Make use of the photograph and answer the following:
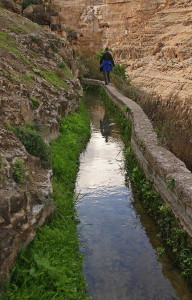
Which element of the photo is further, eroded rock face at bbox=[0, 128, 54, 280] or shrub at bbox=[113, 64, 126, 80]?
shrub at bbox=[113, 64, 126, 80]

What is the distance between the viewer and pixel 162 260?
5.30 meters

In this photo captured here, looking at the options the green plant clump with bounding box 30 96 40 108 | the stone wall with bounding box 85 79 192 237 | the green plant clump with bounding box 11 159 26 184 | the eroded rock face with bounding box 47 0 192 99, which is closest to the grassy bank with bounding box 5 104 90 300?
the green plant clump with bounding box 11 159 26 184

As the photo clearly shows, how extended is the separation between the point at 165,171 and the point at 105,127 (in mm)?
7144

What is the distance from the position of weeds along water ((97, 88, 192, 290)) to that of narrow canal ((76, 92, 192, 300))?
12cm

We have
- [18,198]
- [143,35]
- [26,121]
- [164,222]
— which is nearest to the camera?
[18,198]

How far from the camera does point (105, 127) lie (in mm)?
13203

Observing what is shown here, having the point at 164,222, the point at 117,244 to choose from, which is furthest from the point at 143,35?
the point at 117,244

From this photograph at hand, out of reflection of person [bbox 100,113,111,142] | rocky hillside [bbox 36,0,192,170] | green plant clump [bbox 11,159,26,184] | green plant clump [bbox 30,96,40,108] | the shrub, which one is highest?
rocky hillside [bbox 36,0,192,170]

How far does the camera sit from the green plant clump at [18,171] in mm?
5188

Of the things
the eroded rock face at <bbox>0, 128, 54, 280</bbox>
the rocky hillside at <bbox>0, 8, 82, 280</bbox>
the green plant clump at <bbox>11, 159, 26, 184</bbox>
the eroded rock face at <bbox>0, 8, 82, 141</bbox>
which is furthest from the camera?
the eroded rock face at <bbox>0, 8, 82, 141</bbox>

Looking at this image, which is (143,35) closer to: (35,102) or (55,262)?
(35,102)

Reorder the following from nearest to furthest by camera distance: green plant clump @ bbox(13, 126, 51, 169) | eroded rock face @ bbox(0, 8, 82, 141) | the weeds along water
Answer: the weeds along water → green plant clump @ bbox(13, 126, 51, 169) → eroded rock face @ bbox(0, 8, 82, 141)

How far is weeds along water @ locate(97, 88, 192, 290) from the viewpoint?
498 centimetres

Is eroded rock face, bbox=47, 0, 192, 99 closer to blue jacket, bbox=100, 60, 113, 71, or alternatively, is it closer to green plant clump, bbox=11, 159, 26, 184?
blue jacket, bbox=100, 60, 113, 71
